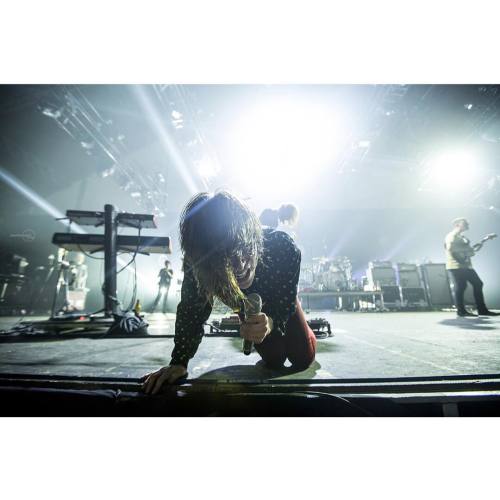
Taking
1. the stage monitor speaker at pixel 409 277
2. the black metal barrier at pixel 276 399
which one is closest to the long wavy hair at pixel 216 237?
the black metal barrier at pixel 276 399

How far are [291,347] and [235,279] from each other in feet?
1.48

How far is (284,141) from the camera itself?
6.78m

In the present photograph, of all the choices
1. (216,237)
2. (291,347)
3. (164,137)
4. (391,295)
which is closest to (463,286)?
(391,295)

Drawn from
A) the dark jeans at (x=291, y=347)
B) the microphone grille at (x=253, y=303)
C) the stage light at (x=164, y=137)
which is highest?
the stage light at (x=164, y=137)

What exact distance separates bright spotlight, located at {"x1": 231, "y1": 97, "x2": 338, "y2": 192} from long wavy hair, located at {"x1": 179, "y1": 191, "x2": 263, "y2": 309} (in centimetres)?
626

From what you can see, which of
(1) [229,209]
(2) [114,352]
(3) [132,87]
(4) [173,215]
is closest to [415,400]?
(1) [229,209]

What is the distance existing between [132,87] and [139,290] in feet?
21.8

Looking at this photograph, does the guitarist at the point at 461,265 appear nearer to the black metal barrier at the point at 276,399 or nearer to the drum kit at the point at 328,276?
the black metal barrier at the point at 276,399

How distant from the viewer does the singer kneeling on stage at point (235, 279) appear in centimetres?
Answer: 79

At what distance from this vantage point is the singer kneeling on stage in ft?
2.59

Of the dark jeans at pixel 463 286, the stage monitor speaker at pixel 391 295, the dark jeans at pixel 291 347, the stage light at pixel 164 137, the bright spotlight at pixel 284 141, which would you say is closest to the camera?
the dark jeans at pixel 291 347

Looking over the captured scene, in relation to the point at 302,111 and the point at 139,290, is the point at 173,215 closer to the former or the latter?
the point at 139,290

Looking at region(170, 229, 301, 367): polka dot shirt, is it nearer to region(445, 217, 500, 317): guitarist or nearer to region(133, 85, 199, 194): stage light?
region(445, 217, 500, 317): guitarist

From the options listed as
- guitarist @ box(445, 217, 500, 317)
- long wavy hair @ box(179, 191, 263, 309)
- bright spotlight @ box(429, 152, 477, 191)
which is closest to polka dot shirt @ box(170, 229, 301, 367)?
long wavy hair @ box(179, 191, 263, 309)
